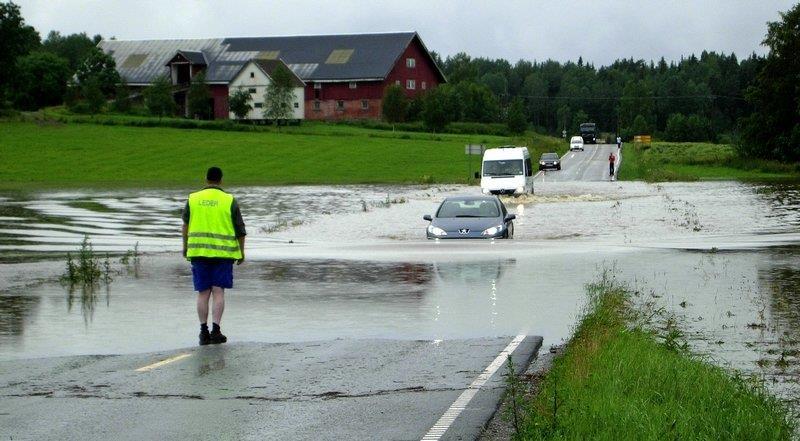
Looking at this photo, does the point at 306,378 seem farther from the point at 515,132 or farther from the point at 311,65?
the point at 311,65

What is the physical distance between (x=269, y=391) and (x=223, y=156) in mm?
84782

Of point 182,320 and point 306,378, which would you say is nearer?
point 306,378

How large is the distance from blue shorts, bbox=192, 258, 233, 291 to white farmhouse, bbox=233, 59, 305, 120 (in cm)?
11504

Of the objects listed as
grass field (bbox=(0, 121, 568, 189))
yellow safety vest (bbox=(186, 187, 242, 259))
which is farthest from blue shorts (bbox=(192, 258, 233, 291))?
grass field (bbox=(0, 121, 568, 189))

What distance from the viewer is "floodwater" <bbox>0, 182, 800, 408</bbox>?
535 inches

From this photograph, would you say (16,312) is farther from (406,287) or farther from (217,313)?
(406,287)

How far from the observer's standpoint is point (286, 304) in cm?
1664

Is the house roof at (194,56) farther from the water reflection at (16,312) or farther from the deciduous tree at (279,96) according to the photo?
the water reflection at (16,312)

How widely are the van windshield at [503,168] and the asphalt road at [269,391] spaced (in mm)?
43894

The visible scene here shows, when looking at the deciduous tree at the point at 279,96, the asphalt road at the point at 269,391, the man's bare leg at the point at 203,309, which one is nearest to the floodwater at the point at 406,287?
the man's bare leg at the point at 203,309

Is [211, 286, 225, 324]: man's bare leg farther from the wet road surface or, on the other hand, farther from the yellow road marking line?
the yellow road marking line

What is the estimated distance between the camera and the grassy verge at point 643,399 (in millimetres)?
7773

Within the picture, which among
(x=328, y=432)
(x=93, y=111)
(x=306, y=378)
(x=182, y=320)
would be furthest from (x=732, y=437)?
(x=93, y=111)

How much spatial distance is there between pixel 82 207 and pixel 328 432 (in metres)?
43.1
